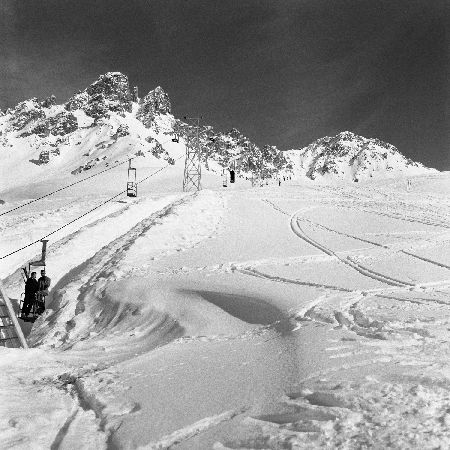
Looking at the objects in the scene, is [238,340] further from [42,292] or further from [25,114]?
[25,114]

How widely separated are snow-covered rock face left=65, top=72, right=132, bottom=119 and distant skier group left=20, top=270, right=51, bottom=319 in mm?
171948

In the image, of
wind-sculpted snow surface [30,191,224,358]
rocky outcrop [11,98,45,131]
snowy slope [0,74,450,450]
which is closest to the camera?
snowy slope [0,74,450,450]

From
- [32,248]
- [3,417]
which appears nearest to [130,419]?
[3,417]

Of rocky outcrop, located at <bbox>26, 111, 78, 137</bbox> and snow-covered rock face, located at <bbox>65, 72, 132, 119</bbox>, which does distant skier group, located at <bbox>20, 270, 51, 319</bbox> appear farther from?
snow-covered rock face, located at <bbox>65, 72, 132, 119</bbox>

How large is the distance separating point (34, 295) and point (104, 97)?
187m

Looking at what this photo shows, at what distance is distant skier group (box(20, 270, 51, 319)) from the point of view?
1072 cm

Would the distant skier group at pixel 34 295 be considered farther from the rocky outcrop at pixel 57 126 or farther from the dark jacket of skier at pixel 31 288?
the rocky outcrop at pixel 57 126

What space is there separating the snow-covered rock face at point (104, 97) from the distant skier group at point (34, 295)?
171948 mm


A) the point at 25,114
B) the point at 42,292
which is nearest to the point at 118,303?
the point at 42,292

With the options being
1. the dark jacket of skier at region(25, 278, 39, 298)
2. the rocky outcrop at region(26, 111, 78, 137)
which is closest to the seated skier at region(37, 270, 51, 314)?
the dark jacket of skier at region(25, 278, 39, 298)

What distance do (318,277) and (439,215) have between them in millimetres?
12917

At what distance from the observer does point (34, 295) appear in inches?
427

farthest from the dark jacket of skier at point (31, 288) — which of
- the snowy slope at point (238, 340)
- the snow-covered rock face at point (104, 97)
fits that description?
the snow-covered rock face at point (104, 97)

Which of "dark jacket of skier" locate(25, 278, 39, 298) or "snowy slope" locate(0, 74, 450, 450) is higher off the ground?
"snowy slope" locate(0, 74, 450, 450)
